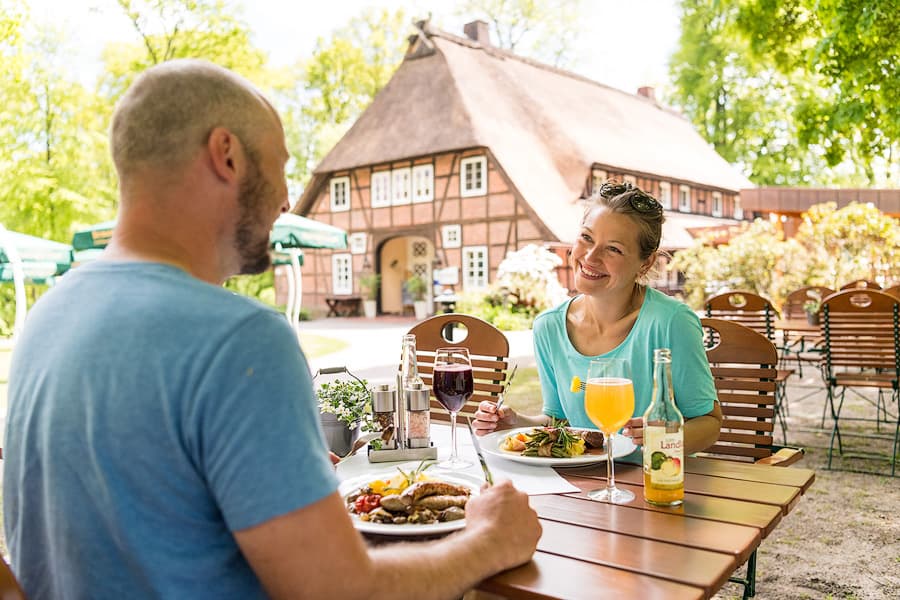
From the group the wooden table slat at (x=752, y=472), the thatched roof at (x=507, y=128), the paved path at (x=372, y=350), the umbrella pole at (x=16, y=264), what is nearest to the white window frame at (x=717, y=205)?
the thatched roof at (x=507, y=128)

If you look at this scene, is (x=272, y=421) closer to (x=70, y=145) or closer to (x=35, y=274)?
(x=35, y=274)

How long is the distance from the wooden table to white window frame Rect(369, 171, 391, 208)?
20.7m

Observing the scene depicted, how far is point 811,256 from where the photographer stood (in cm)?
1149

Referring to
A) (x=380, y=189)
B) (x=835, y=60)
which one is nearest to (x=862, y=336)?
(x=835, y=60)

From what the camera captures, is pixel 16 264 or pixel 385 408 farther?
pixel 16 264

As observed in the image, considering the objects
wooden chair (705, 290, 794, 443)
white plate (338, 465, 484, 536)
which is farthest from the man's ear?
wooden chair (705, 290, 794, 443)

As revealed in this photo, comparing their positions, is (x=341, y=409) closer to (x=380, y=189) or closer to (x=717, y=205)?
(x=380, y=189)

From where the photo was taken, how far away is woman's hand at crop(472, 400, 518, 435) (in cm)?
209

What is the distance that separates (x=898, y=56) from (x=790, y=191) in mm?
9957

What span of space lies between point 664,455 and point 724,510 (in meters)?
0.16

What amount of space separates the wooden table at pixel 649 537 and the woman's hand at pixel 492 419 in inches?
14.9

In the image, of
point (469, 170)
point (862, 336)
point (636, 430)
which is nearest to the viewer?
point (636, 430)

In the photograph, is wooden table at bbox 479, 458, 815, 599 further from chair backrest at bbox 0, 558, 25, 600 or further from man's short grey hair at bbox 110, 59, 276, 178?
man's short grey hair at bbox 110, 59, 276, 178

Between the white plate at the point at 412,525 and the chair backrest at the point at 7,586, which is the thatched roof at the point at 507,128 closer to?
the white plate at the point at 412,525
